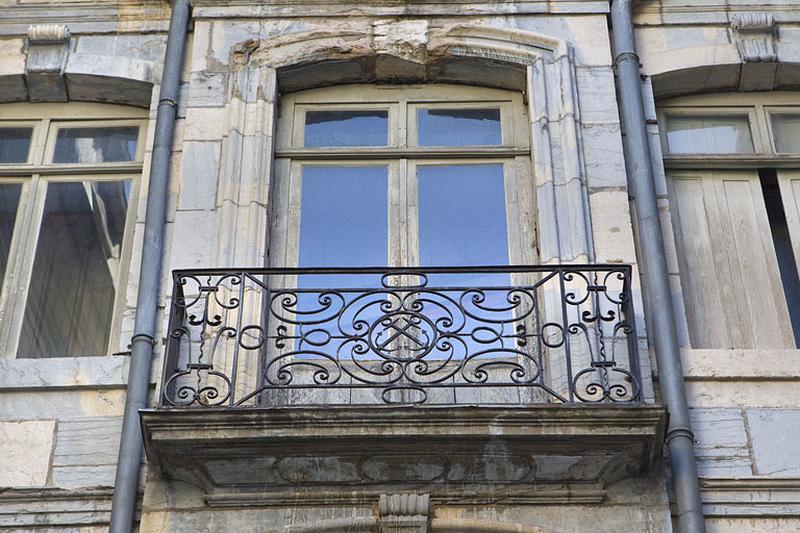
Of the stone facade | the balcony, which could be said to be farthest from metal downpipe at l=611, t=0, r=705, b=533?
the balcony

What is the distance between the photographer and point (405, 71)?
31.7 ft

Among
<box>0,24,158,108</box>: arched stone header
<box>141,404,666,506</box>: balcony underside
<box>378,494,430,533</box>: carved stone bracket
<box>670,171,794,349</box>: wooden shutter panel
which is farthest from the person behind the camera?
<box>0,24,158,108</box>: arched stone header

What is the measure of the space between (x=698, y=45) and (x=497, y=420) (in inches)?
134

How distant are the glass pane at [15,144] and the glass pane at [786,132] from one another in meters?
4.66

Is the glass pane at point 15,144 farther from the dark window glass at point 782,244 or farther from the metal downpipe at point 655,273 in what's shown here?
the dark window glass at point 782,244

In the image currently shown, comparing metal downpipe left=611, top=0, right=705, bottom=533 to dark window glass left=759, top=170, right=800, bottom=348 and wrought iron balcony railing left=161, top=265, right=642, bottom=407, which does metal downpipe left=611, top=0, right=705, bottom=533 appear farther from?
dark window glass left=759, top=170, right=800, bottom=348

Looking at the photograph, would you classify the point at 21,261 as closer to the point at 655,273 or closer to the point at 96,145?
the point at 96,145

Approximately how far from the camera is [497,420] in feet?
24.3

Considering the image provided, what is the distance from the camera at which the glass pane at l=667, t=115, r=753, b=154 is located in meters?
9.54

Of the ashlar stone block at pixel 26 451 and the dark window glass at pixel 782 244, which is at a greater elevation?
the dark window glass at pixel 782 244

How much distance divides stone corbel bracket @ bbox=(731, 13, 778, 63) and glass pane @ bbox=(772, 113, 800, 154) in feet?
1.27

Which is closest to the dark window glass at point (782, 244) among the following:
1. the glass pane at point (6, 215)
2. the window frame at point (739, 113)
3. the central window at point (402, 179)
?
the window frame at point (739, 113)

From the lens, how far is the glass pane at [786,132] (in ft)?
31.3

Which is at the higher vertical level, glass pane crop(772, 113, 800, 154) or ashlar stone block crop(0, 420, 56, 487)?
glass pane crop(772, 113, 800, 154)
